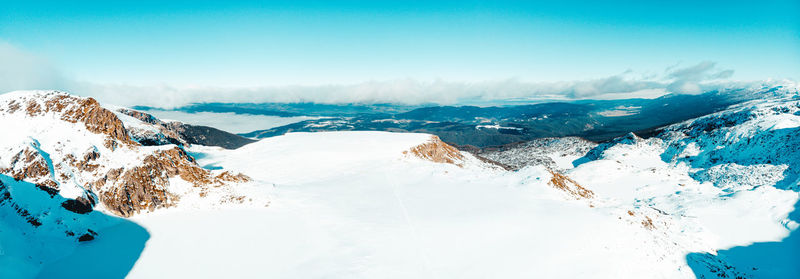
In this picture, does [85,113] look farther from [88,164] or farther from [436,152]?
[436,152]

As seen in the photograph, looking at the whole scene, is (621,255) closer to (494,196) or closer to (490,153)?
(494,196)

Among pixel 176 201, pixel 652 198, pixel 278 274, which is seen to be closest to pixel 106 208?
pixel 176 201

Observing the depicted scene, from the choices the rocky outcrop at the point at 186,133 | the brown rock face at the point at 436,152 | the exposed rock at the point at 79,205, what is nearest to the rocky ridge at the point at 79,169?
the exposed rock at the point at 79,205

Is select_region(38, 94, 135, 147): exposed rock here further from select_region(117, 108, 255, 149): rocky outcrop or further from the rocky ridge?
select_region(117, 108, 255, 149): rocky outcrop

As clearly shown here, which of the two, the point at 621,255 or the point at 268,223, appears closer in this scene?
the point at 621,255

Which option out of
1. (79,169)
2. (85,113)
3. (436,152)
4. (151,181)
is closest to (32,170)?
(79,169)
